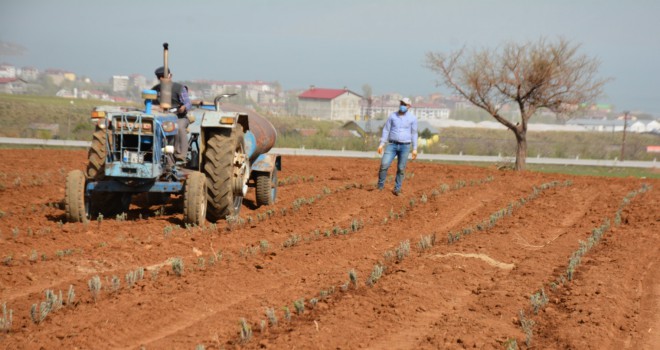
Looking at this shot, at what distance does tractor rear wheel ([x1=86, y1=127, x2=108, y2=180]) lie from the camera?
1038cm

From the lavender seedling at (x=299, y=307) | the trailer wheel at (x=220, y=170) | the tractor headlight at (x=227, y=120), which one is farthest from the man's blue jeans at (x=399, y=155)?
the lavender seedling at (x=299, y=307)

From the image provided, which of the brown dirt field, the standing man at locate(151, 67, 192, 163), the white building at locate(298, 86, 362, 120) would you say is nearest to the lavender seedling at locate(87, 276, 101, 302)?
the brown dirt field

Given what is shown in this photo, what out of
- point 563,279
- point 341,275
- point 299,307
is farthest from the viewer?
point 563,279

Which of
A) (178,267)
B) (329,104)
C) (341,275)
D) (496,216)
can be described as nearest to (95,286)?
(178,267)

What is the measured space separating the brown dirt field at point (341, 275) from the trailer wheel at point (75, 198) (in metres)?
0.14

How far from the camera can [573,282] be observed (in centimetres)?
765

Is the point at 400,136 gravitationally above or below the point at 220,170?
above

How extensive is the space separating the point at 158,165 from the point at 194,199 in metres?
0.65

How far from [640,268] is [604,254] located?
1.97 feet

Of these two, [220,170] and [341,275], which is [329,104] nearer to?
[220,170]

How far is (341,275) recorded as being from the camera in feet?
24.6

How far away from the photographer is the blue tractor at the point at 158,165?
9.83 m

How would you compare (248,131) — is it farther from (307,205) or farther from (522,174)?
(522,174)

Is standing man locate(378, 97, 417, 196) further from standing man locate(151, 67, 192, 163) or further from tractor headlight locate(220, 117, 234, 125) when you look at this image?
standing man locate(151, 67, 192, 163)
